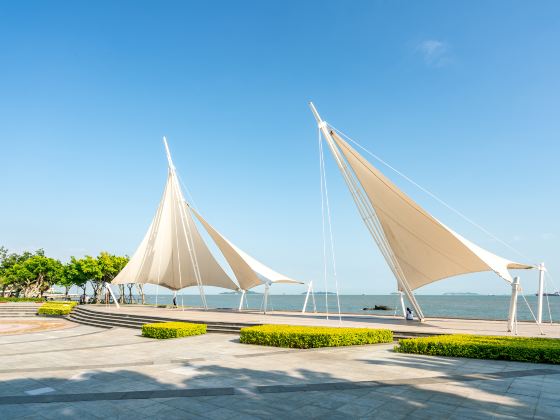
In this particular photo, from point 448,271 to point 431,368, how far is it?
38.8 ft

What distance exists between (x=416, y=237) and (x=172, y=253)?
25.0 m

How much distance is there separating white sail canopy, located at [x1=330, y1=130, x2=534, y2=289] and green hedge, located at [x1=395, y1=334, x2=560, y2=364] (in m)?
5.63

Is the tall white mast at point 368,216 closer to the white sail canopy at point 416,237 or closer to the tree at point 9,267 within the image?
the white sail canopy at point 416,237

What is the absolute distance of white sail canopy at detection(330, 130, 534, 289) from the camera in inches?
742

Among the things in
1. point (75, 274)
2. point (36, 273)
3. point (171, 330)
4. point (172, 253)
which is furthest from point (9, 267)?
point (171, 330)

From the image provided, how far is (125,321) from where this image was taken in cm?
2414

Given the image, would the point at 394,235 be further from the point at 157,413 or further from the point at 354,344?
the point at 157,413

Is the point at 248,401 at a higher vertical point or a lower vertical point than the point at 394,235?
lower

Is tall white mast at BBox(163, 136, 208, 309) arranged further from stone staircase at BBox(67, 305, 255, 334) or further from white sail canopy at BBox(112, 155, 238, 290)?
stone staircase at BBox(67, 305, 255, 334)

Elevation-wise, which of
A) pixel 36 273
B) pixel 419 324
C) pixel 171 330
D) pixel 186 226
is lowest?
pixel 171 330

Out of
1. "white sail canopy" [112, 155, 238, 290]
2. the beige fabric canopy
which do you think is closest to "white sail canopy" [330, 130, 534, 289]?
the beige fabric canopy

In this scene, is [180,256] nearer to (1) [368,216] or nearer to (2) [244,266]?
(2) [244,266]

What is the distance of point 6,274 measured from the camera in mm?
57875

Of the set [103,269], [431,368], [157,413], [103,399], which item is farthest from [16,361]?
[103,269]
